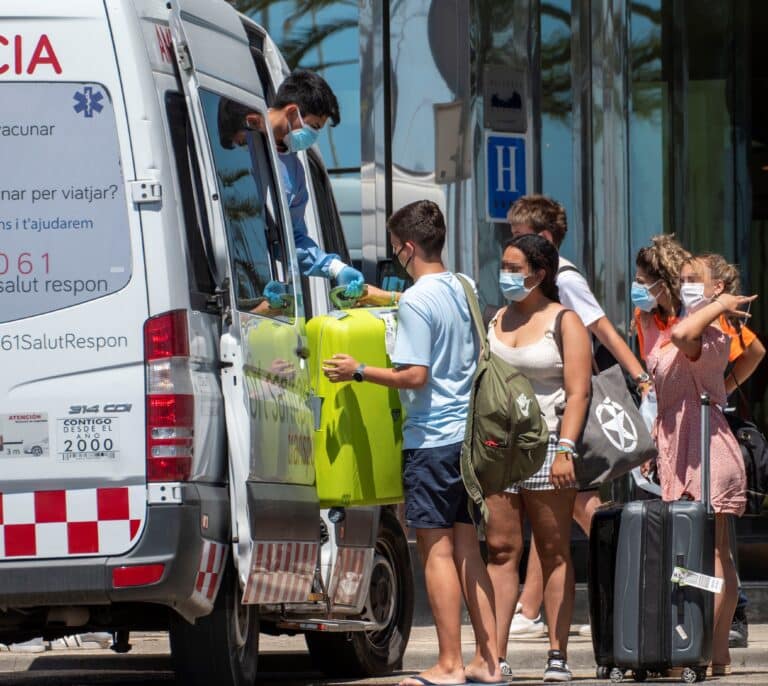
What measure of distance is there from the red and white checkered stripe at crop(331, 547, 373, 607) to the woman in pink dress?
1285 mm

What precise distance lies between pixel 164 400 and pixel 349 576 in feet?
6.06

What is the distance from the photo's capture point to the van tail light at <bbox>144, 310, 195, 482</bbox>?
5832 millimetres

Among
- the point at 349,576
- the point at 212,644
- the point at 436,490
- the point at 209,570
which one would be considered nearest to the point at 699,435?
the point at 436,490

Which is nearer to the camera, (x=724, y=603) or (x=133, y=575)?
(x=133, y=575)

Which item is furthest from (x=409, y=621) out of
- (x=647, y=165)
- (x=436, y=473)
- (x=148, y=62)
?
(x=647, y=165)

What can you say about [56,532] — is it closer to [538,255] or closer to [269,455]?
[269,455]

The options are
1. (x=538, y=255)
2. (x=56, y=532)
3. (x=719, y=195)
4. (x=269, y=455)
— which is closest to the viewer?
(x=56, y=532)

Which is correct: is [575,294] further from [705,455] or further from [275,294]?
[275,294]

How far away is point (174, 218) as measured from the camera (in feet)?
19.5

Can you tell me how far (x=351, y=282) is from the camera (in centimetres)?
729

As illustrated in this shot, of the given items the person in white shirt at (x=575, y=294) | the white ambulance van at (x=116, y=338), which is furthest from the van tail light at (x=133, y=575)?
the person in white shirt at (x=575, y=294)

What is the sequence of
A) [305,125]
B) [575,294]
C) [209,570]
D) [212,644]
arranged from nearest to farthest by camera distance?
[209,570] < [212,644] < [305,125] < [575,294]

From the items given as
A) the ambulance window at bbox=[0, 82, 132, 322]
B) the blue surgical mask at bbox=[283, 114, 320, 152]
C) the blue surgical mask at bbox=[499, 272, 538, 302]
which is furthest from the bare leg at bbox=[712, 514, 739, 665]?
the ambulance window at bbox=[0, 82, 132, 322]

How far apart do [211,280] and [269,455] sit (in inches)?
24.5
